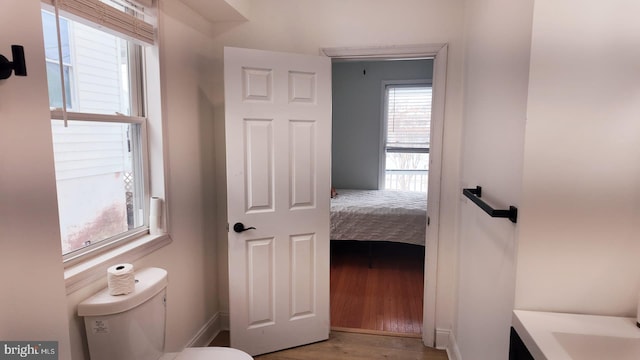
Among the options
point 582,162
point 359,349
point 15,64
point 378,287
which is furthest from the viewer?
point 378,287

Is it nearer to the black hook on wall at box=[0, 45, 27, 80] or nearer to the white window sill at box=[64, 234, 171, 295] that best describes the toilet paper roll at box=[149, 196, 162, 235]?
the white window sill at box=[64, 234, 171, 295]

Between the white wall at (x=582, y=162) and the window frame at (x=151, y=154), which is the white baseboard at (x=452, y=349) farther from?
the window frame at (x=151, y=154)

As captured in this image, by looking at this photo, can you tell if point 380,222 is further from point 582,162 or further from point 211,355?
point 582,162

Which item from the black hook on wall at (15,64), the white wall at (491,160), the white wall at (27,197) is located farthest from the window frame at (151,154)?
the white wall at (491,160)

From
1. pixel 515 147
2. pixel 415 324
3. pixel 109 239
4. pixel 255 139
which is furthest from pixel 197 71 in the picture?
pixel 415 324

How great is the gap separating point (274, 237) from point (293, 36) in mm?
1343

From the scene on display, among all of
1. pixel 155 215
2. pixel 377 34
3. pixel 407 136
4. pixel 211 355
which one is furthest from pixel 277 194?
pixel 407 136

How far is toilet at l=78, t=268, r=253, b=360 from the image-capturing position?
53.8 inches

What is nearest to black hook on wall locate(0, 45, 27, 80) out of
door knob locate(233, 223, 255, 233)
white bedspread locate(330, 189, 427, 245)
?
door knob locate(233, 223, 255, 233)

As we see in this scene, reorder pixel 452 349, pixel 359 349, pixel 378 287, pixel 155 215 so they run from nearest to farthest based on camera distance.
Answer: pixel 155 215
pixel 452 349
pixel 359 349
pixel 378 287

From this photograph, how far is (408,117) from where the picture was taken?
520cm

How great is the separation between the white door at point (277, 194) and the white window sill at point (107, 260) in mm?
477

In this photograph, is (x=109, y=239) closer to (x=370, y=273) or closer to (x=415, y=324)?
(x=415, y=324)

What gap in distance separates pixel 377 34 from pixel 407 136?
314 cm
